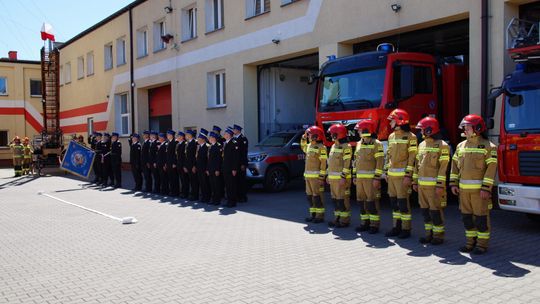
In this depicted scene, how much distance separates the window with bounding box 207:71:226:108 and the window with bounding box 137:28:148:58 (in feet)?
21.3

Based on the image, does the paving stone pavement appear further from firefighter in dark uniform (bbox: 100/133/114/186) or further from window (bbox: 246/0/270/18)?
window (bbox: 246/0/270/18)

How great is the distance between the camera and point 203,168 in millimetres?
12281

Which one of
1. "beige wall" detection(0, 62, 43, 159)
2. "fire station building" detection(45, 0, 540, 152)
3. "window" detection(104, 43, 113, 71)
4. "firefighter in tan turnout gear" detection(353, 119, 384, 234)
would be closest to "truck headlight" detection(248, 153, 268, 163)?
"fire station building" detection(45, 0, 540, 152)

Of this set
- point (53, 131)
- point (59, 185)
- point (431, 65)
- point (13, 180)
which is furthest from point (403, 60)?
point (53, 131)

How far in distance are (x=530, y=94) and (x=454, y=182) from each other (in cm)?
207

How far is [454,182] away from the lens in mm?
6754

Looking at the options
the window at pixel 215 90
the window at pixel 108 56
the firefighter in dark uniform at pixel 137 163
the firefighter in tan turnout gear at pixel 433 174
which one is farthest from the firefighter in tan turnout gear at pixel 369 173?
the window at pixel 108 56

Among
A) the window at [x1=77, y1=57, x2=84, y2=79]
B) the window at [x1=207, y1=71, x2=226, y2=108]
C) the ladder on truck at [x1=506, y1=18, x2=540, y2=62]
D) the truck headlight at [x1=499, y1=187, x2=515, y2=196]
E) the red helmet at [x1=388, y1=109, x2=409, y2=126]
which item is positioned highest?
the window at [x1=77, y1=57, x2=84, y2=79]

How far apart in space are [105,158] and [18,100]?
71.5 ft

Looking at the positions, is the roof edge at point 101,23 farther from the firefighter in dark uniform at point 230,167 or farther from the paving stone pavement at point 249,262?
the paving stone pavement at point 249,262

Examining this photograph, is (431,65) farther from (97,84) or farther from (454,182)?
(97,84)

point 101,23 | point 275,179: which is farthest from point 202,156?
point 101,23

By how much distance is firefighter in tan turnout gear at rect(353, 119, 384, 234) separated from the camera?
312 inches

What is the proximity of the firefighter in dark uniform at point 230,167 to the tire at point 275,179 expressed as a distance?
6.59 feet
